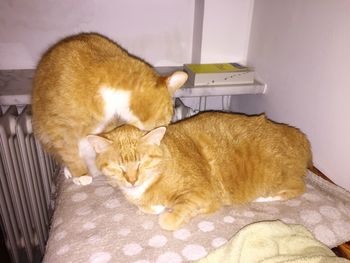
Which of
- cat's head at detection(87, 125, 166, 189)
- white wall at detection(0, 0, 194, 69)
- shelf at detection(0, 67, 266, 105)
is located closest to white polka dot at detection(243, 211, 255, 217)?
cat's head at detection(87, 125, 166, 189)

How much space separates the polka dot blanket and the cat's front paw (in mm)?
17

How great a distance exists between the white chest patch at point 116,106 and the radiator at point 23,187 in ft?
1.68

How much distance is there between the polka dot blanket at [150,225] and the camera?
0.98 m

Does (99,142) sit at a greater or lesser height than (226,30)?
lesser

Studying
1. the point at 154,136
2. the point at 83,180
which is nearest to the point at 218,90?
the point at 154,136

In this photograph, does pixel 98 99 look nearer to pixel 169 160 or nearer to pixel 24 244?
pixel 169 160

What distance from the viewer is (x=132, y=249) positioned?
3.24 feet

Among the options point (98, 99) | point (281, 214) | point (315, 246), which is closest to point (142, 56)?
point (98, 99)

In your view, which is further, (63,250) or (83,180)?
(83,180)

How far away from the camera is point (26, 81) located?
1695 millimetres

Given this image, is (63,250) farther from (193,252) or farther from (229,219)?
(229,219)

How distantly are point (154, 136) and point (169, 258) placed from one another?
1.30ft

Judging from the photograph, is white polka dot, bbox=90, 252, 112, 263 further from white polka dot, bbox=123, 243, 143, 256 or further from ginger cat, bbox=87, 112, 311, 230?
ginger cat, bbox=87, 112, 311, 230

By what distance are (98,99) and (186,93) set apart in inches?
23.7
